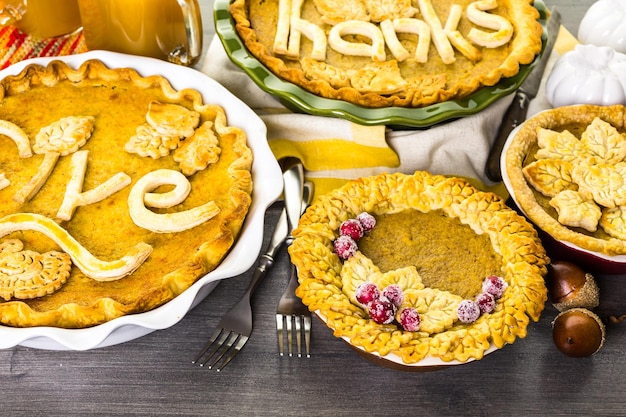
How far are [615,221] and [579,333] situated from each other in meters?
0.30

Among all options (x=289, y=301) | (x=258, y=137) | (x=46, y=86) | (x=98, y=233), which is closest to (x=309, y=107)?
(x=258, y=137)

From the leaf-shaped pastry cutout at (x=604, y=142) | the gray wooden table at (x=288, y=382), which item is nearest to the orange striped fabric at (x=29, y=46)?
the gray wooden table at (x=288, y=382)

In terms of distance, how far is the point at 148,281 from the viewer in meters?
1.45

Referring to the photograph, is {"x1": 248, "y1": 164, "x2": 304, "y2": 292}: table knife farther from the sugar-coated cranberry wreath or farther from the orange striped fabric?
the orange striped fabric

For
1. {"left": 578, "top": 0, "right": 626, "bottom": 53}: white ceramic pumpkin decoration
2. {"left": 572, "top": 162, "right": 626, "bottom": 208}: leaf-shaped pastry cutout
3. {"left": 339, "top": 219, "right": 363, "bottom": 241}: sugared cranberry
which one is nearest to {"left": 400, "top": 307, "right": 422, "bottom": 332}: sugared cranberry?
{"left": 339, "top": 219, "right": 363, "bottom": 241}: sugared cranberry

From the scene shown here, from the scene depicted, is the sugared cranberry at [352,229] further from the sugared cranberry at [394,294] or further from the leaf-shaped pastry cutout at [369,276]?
the sugared cranberry at [394,294]

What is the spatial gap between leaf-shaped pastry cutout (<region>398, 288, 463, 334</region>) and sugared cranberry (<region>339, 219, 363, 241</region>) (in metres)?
0.19

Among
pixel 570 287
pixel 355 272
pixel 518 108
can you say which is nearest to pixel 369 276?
pixel 355 272

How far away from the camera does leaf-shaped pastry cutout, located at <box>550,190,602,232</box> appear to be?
1.60 metres

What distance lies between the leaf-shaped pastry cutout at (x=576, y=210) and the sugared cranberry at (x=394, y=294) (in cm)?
46

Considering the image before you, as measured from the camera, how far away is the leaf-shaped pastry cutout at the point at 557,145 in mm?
1746

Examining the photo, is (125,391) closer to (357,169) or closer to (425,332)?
(425,332)

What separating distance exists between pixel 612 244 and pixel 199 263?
945 mm

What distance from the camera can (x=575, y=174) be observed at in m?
1.69
